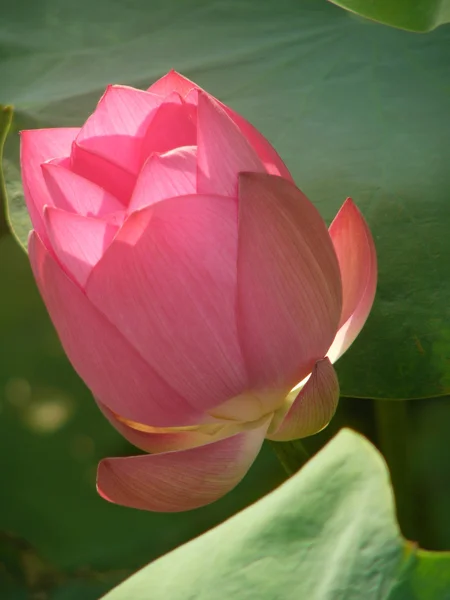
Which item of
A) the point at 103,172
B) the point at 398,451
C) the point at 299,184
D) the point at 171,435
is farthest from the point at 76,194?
the point at 398,451

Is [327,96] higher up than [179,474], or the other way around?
[327,96]

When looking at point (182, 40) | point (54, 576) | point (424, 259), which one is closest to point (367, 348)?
point (424, 259)

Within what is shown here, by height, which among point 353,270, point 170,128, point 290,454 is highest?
point 170,128

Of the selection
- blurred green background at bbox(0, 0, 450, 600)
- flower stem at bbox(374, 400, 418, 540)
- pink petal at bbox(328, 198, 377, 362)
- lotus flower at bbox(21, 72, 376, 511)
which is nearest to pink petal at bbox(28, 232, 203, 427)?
lotus flower at bbox(21, 72, 376, 511)

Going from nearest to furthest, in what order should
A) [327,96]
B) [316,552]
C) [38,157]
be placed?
[316,552], [38,157], [327,96]

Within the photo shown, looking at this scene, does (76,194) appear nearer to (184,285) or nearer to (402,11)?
(184,285)

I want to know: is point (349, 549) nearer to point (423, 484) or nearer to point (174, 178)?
point (174, 178)

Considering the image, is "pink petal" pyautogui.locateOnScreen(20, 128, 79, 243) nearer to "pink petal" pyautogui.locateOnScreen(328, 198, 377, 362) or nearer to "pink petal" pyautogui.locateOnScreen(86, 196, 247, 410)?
"pink petal" pyautogui.locateOnScreen(86, 196, 247, 410)
